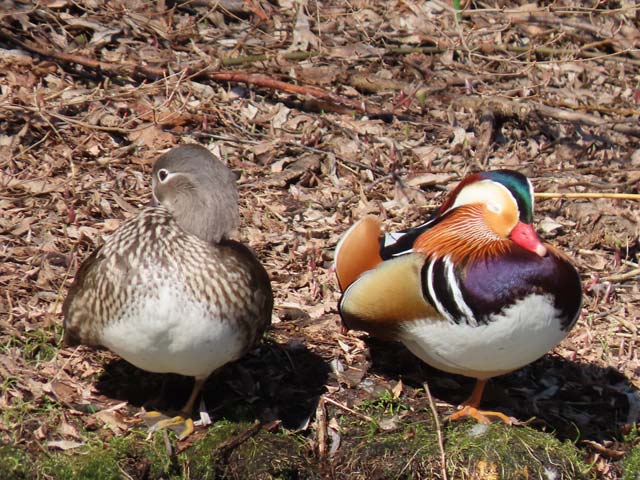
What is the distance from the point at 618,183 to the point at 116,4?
306cm

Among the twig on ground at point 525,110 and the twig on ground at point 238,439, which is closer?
the twig on ground at point 238,439

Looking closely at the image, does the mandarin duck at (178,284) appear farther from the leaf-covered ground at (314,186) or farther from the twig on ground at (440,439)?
the twig on ground at (440,439)

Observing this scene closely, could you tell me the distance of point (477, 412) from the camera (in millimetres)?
4066

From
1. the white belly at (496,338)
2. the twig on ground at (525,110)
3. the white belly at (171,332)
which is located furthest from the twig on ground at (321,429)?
the twig on ground at (525,110)

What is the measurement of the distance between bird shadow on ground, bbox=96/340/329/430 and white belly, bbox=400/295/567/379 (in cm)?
57

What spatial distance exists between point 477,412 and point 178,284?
4.51 ft

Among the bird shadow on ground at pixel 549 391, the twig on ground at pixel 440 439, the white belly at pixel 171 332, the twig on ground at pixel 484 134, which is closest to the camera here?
the white belly at pixel 171 332

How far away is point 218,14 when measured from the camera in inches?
251

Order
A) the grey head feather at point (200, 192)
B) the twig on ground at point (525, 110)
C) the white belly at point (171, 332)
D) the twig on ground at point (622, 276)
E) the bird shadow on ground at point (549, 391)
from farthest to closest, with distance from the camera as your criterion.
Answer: the twig on ground at point (525, 110) → the twig on ground at point (622, 276) → the bird shadow on ground at point (549, 391) → the grey head feather at point (200, 192) → the white belly at point (171, 332)

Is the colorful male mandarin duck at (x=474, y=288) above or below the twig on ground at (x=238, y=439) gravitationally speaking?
above

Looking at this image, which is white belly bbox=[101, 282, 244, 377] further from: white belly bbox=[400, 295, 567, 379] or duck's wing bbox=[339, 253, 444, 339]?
white belly bbox=[400, 295, 567, 379]

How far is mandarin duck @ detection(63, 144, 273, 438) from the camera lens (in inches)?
133

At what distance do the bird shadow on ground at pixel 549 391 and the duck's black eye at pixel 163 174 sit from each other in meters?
1.27

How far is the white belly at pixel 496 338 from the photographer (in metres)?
3.59
